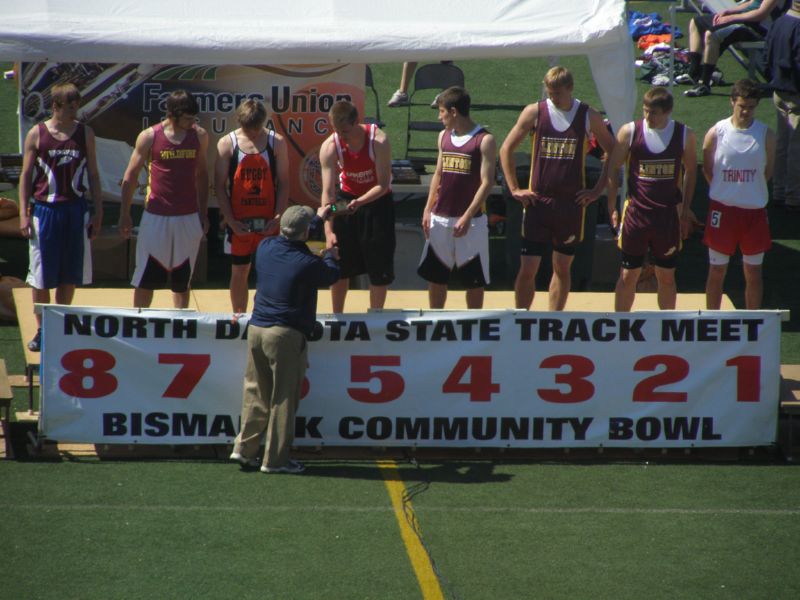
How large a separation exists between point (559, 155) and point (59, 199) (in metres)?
3.46

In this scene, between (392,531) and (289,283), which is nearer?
(392,531)

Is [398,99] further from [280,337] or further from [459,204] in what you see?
[280,337]

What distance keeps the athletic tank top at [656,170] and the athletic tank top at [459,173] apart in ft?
3.52

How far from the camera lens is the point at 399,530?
688 cm

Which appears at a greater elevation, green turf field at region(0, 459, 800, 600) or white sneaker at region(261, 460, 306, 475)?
white sneaker at region(261, 460, 306, 475)

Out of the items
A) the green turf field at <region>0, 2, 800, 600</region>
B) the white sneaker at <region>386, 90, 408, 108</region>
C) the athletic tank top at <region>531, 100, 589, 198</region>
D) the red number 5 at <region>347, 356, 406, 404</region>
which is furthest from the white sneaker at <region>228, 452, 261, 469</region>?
the white sneaker at <region>386, 90, 408, 108</region>

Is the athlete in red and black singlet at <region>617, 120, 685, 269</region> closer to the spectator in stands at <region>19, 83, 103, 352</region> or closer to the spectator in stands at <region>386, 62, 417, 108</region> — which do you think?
the spectator in stands at <region>19, 83, 103, 352</region>

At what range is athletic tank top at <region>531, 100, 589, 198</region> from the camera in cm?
884

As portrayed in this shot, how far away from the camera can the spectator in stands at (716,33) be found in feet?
49.7

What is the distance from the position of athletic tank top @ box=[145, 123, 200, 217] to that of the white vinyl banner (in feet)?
4.06

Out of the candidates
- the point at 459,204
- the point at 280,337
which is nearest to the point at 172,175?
the point at 280,337

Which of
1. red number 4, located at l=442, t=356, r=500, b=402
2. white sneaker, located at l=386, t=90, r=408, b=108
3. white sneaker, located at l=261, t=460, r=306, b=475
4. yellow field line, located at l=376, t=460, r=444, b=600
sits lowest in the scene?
yellow field line, located at l=376, t=460, r=444, b=600

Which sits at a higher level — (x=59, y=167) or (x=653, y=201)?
Result: (x=59, y=167)

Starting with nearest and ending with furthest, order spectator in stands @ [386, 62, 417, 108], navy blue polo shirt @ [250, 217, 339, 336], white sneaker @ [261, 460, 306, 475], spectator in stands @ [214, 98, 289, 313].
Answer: navy blue polo shirt @ [250, 217, 339, 336]
white sneaker @ [261, 460, 306, 475]
spectator in stands @ [214, 98, 289, 313]
spectator in stands @ [386, 62, 417, 108]
